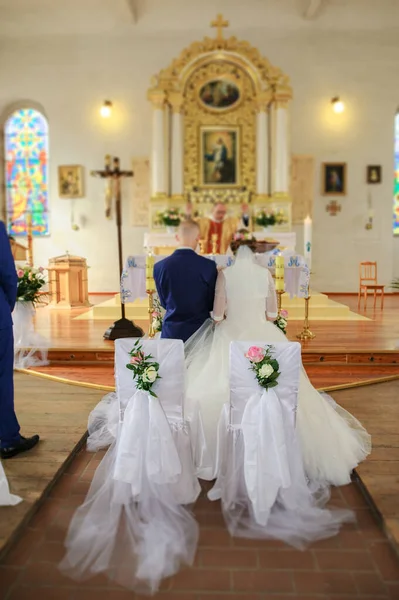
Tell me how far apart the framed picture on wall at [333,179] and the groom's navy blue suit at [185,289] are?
33.1 feet

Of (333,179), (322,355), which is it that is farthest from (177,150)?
(322,355)

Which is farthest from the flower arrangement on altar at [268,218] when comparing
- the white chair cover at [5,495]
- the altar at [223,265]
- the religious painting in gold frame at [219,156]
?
the white chair cover at [5,495]

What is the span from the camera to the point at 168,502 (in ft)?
8.72

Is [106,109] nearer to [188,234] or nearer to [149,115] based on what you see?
[149,115]

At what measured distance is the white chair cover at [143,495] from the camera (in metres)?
2.28

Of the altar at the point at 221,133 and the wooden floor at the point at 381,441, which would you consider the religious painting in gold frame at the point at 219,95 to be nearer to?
the altar at the point at 221,133

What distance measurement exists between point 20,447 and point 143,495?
3.97 feet

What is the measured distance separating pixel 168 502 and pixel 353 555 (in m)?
0.98

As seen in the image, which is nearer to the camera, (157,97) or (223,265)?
(223,265)

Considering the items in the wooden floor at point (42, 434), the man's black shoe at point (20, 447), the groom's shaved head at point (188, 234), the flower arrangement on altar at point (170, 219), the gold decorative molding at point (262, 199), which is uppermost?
the gold decorative molding at point (262, 199)

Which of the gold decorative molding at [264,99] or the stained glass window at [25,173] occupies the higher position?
the gold decorative molding at [264,99]

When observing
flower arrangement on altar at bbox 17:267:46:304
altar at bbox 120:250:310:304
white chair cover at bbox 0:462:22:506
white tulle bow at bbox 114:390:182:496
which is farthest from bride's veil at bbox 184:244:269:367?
flower arrangement on altar at bbox 17:267:46:304

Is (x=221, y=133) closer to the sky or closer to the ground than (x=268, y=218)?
closer to the sky

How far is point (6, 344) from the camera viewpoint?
10.7 ft
